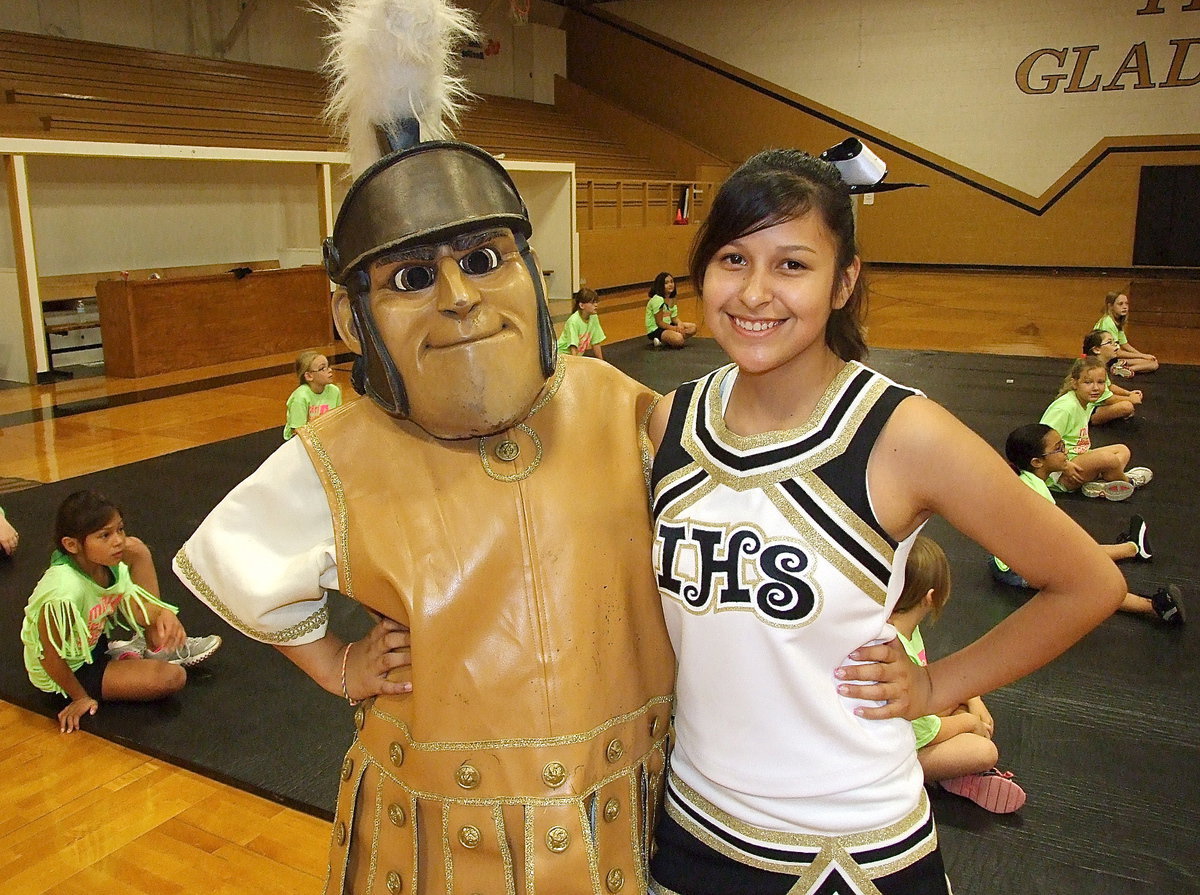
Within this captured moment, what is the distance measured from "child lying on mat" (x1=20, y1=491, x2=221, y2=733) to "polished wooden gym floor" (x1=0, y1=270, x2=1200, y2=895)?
0.16 m

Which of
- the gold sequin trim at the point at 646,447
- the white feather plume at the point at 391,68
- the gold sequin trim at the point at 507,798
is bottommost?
the gold sequin trim at the point at 507,798

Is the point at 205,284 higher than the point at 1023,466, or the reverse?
the point at 205,284

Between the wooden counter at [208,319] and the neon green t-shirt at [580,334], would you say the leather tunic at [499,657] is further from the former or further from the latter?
the wooden counter at [208,319]

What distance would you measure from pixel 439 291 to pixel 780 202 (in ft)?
1.39

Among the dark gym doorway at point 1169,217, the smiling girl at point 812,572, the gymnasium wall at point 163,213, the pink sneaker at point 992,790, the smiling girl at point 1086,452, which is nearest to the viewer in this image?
the smiling girl at point 812,572

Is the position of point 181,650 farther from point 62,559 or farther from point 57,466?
point 57,466

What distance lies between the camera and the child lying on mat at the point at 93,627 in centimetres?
305

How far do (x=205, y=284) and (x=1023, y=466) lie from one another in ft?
23.5

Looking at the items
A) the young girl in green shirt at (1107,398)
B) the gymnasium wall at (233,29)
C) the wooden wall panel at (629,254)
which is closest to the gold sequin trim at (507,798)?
the young girl in green shirt at (1107,398)

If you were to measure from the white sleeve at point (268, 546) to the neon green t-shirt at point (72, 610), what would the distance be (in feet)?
6.87

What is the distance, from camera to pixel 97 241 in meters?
10.3

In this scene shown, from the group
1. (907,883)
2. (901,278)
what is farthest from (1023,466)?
(901,278)

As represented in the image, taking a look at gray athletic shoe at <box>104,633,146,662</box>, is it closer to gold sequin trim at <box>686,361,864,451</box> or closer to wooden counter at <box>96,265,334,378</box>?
gold sequin trim at <box>686,361,864,451</box>

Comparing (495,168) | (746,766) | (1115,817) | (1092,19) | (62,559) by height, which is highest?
(1092,19)
